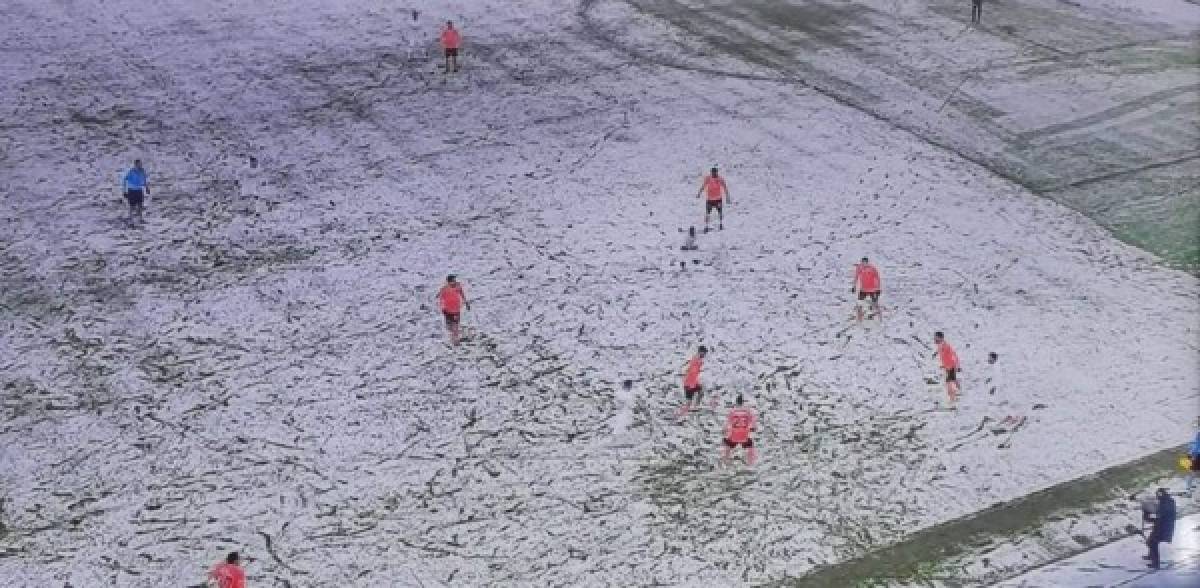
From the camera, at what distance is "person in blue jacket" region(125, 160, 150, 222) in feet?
74.1

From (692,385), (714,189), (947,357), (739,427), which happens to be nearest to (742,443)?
(739,427)

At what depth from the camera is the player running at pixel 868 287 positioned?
64.8 ft

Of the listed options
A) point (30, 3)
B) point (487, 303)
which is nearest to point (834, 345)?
point (487, 303)

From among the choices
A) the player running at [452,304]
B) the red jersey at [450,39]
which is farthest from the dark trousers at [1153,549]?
the red jersey at [450,39]

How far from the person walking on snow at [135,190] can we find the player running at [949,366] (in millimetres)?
14448

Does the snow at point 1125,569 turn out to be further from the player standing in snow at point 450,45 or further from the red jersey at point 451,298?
the player standing in snow at point 450,45

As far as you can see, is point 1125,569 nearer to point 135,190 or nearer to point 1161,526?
point 1161,526

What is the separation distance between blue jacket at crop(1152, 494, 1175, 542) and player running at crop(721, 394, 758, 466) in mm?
5031

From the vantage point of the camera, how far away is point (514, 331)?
65.2ft

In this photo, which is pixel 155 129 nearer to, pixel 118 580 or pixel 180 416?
pixel 180 416

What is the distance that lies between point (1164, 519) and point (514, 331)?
32.5 feet

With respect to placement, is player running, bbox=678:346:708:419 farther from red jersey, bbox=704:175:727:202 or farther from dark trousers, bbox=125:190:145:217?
dark trousers, bbox=125:190:145:217

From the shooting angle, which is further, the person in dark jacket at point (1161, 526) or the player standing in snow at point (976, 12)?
the player standing in snow at point (976, 12)

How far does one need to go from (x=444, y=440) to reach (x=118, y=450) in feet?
14.5
